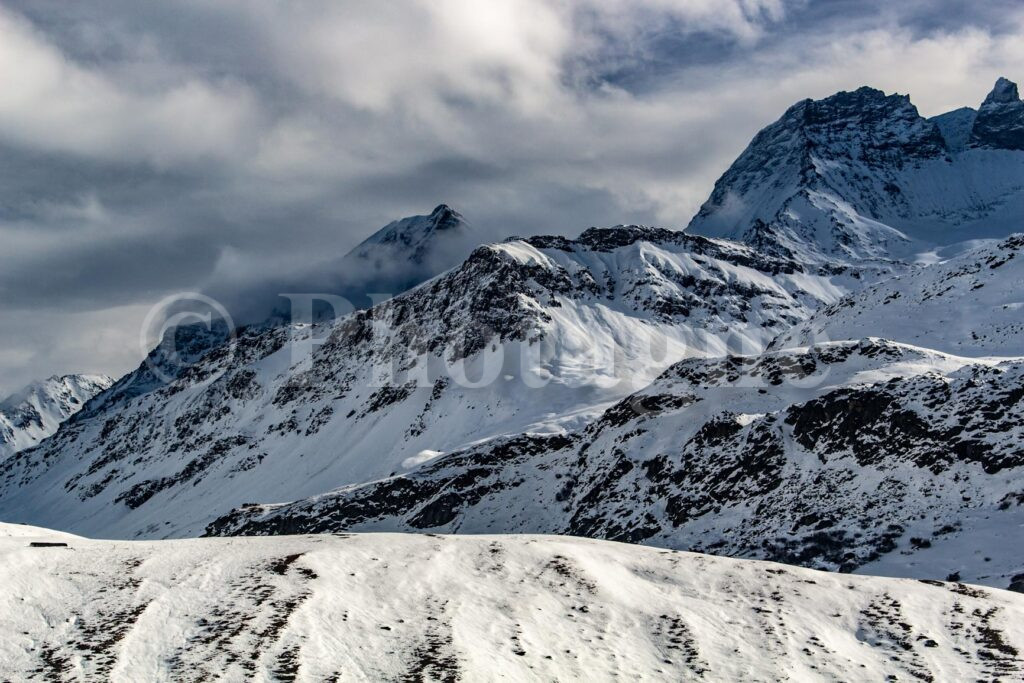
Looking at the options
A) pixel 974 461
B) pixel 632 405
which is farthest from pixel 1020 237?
pixel 974 461

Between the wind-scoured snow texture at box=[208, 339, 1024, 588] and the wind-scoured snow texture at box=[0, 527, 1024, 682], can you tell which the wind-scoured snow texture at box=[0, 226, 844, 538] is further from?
the wind-scoured snow texture at box=[0, 527, 1024, 682]

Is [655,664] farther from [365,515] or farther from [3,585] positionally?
[365,515]

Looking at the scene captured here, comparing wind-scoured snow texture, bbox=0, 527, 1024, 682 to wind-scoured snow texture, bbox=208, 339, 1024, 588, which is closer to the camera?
wind-scoured snow texture, bbox=0, 527, 1024, 682

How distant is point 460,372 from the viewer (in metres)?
157

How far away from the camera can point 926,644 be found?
25938 mm

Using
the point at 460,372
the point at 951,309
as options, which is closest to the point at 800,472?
the point at 951,309

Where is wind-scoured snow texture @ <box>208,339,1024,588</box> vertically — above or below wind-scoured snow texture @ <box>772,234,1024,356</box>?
below

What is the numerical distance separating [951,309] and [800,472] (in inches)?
1554

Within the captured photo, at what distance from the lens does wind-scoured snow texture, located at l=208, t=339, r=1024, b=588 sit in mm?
45469

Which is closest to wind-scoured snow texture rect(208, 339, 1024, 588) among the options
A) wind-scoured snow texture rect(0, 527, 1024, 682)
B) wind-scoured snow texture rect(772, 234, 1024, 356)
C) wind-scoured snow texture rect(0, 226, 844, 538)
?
wind-scoured snow texture rect(0, 527, 1024, 682)

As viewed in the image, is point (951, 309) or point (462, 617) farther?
point (951, 309)

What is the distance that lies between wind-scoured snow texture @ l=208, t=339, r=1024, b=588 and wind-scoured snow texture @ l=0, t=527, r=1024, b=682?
1453cm

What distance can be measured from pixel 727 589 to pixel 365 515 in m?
68.1

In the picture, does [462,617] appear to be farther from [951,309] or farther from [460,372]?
[460,372]
